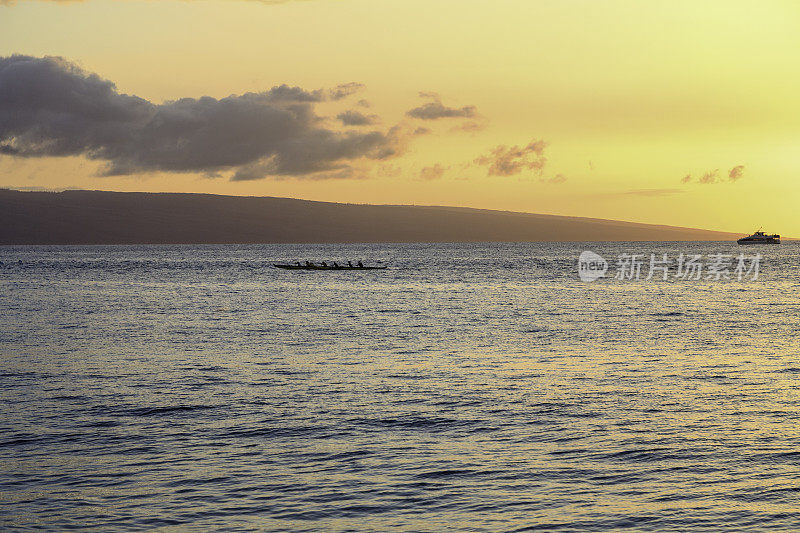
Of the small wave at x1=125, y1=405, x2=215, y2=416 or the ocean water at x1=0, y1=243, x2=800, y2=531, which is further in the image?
the small wave at x1=125, y1=405, x2=215, y2=416

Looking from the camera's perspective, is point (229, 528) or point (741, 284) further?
point (741, 284)

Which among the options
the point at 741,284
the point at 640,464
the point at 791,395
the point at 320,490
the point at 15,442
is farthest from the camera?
the point at 741,284

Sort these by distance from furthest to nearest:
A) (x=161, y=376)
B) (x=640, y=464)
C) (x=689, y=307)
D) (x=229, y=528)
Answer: (x=689, y=307), (x=161, y=376), (x=640, y=464), (x=229, y=528)

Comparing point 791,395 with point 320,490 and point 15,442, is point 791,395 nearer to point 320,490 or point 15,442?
point 320,490

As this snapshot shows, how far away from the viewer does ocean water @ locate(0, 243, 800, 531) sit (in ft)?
57.0

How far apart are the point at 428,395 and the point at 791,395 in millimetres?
12358

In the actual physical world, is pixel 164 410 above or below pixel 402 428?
below

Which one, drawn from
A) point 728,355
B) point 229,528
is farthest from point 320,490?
point 728,355

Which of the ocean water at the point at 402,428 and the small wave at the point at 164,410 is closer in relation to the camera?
the ocean water at the point at 402,428

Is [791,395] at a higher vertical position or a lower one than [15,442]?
higher

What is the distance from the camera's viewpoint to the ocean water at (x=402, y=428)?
57.0ft

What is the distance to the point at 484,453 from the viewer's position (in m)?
21.6

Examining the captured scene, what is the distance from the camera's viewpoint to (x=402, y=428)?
962 inches

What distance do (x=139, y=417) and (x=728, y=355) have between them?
1061 inches
